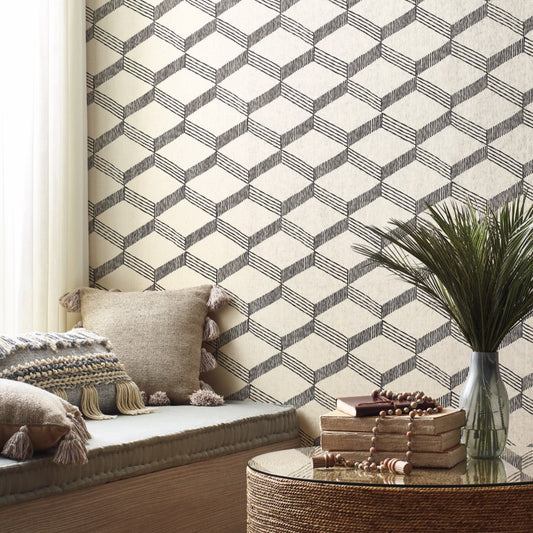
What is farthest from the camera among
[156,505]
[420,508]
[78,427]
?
[156,505]

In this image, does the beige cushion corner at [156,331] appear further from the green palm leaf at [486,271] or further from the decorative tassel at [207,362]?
the green palm leaf at [486,271]

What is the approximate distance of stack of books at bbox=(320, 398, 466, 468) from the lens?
1.76 m

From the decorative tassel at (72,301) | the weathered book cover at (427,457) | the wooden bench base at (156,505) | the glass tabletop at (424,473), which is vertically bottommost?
the wooden bench base at (156,505)

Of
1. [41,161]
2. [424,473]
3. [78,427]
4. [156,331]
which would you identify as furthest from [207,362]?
[424,473]

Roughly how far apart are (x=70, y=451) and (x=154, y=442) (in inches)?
15.6

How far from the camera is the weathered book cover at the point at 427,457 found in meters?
1.76

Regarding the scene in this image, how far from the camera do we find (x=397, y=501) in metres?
1.62

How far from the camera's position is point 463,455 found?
6.08ft

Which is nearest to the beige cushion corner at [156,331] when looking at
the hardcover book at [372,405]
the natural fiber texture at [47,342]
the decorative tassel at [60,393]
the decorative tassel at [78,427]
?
the natural fiber texture at [47,342]

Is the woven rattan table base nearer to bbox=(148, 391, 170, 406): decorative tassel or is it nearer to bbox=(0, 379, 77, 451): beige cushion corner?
bbox=(0, 379, 77, 451): beige cushion corner

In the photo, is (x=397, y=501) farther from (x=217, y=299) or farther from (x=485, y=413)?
(x=217, y=299)

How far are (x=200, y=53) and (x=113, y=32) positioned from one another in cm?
38

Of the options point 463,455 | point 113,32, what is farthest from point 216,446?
point 113,32

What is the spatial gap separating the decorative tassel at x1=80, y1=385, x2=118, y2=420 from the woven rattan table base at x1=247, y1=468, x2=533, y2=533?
0.94 m
